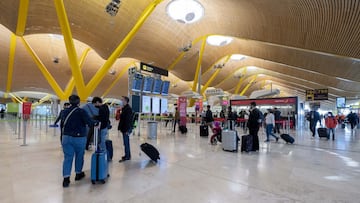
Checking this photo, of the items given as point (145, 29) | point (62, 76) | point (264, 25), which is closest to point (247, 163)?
point (264, 25)

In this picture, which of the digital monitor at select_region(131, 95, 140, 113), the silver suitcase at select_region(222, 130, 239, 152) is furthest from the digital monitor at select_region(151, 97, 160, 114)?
the silver suitcase at select_region(222, 130, 239, 152)

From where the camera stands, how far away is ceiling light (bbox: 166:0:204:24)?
602 inches

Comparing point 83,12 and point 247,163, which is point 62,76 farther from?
point 247,163

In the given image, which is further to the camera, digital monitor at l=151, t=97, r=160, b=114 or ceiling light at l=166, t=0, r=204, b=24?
ceiling light at l=166, t=0, r=204, b=24

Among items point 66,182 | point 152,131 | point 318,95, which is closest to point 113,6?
point 152,131

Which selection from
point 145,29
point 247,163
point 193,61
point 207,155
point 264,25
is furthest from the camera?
point 193,61

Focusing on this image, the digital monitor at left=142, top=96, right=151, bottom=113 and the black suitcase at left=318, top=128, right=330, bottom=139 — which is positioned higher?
the digital monitor at left=142, top=96, right=151, bottom=113

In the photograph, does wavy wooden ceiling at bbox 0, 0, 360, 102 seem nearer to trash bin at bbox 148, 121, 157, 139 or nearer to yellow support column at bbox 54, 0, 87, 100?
yellow support column at bbox 54, 0, 87, 100

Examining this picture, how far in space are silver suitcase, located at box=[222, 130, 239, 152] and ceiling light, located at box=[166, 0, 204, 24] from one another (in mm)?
12044

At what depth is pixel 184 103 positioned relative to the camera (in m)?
12.8

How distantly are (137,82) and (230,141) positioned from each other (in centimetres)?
401

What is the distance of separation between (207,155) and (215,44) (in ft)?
62.9

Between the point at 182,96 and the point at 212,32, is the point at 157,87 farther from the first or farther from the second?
the point at 212,32

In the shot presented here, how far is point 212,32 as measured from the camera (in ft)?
57.5
